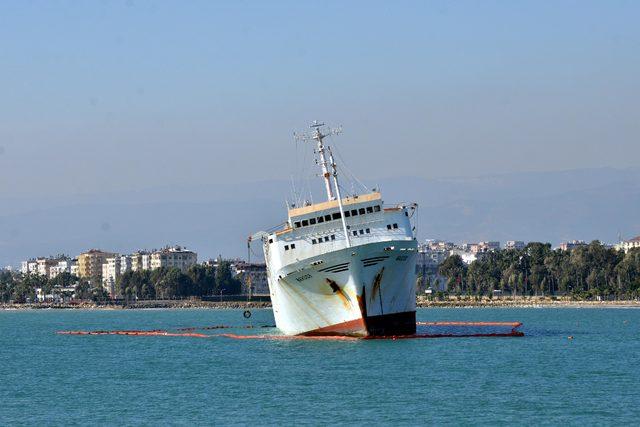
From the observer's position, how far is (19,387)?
61.6 m

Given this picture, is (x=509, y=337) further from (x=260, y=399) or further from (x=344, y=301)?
(x=260, y=399)

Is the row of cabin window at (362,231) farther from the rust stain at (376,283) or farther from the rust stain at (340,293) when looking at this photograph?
the rust stain at (340,293)

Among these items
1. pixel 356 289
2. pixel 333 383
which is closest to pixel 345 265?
pixel 356 289

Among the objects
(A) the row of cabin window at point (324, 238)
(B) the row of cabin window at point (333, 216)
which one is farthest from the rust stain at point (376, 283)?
(B) the row of cabin window at point (333, 216)

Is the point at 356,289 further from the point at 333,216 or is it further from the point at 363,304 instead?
the point at 333,216

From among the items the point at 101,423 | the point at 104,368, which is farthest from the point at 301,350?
the point at 101,423

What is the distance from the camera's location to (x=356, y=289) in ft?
249

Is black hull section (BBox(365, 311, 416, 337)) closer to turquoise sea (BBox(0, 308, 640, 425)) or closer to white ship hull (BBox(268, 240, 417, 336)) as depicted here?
white ship hull (BBox(268, 240, 417, 336))

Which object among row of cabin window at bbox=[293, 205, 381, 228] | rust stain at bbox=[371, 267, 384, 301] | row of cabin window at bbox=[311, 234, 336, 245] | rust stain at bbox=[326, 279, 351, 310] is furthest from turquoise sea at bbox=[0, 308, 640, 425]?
row of cabin window at bbox=[293, 205, 381, 228]

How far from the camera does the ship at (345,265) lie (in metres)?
76.1

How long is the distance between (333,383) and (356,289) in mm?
18258

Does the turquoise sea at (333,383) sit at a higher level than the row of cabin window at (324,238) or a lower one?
lower

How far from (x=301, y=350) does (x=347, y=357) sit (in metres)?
7.06

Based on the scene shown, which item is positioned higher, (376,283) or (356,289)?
(376,283)
